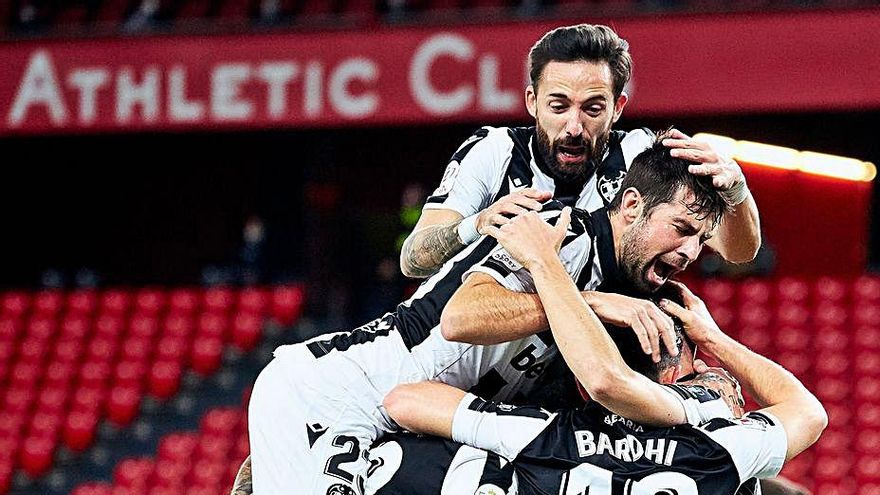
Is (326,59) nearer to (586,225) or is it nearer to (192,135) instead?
(192,135)

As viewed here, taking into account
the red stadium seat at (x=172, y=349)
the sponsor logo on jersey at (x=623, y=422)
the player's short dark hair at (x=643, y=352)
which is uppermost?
the player's short dark hair at (x=643, y=352)

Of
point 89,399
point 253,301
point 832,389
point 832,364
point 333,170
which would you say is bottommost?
point 89,399

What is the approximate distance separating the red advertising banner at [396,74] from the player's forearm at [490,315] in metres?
7.60

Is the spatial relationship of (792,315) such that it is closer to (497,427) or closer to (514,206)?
(514,206)

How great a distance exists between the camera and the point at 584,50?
13.4 feet

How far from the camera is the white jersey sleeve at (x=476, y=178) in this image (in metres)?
4.46

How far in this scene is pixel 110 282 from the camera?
1570cm

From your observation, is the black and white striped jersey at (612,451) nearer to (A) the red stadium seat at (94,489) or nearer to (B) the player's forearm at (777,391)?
(B) the player's forearm at (777,391)

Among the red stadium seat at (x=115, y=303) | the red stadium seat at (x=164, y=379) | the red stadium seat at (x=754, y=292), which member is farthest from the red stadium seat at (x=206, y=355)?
the red stadium seat at (x=754, y=292)

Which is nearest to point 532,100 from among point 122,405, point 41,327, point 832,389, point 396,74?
point 832,389

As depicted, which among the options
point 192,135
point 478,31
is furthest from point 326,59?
point 192,135

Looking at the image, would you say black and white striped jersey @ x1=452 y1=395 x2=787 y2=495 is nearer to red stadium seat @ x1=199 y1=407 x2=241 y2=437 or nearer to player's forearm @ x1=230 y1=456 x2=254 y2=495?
player's forearm @ x1=230 y1=456 x2=254 y2=495

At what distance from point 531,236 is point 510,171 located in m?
0.89

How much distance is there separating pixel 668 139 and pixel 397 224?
1120 centimetres
